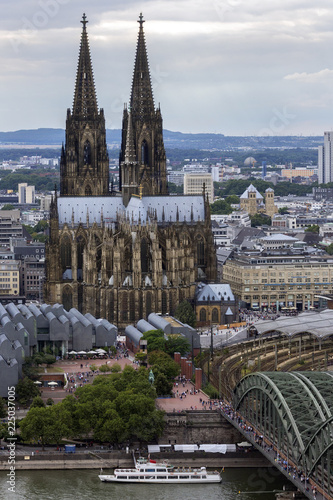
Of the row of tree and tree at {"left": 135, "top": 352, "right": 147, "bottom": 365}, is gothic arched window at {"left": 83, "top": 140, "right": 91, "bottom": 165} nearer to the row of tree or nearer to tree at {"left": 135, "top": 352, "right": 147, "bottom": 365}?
tree at {"left": 135, "top": 352, "right": 147, "bottom": 365}

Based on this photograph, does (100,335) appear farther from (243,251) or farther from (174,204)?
(243,251)

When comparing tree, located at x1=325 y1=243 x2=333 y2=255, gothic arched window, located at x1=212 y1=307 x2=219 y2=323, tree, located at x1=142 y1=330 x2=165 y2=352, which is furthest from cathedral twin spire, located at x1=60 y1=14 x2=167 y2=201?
tree, located at x1=325 y1=243 x2=333 y2=255

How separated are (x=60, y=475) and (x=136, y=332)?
35.5m

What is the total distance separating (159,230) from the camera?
14038 centimetres

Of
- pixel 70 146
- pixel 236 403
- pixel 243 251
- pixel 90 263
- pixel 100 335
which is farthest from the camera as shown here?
pixel 243 251

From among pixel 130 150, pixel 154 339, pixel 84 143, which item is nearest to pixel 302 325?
pixel 154 339

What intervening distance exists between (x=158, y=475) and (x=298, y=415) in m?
11.4

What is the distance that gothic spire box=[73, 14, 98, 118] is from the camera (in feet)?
500

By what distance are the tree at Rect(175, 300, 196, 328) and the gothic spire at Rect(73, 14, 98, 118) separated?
100 ft

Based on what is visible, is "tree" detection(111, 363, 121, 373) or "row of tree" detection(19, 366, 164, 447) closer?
"row of tree" detection(19, 366, 164, 447)

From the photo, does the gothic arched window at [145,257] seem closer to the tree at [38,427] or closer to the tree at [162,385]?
the tree at [162,385]

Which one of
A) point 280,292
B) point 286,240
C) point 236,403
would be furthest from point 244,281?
point 236,403

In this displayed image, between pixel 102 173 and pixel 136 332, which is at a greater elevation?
pixel 102 173

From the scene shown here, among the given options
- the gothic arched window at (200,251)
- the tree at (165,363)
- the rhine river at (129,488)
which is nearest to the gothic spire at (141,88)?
the gothic arched window at (200,251)
